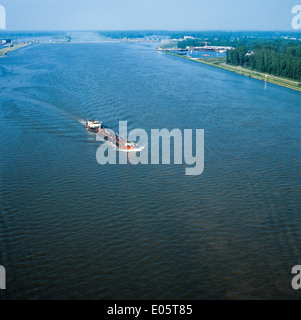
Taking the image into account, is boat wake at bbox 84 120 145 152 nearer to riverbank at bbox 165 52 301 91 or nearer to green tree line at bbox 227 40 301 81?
riverbank at bbox 165 52 301 91

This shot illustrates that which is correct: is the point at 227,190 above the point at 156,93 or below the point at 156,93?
below

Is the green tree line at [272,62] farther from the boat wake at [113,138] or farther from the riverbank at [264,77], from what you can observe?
the boat wake at [113,138]

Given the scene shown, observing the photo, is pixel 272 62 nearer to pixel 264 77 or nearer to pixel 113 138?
pixel 264 77

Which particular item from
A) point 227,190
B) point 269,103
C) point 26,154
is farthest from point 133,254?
point 269,103

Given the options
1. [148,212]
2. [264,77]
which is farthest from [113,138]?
[264,77]

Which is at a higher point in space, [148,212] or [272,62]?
[272,62]

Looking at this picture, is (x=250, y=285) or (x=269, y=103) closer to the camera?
(x=250, y=285)

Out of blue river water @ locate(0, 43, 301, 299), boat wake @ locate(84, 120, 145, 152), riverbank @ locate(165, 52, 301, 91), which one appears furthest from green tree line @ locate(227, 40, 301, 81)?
boat wake @ locate(84, 120, 145, 152)

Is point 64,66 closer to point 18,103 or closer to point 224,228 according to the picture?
point 18,103

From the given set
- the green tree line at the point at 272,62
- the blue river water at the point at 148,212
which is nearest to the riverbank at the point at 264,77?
the green tree line at the point at 272,62
